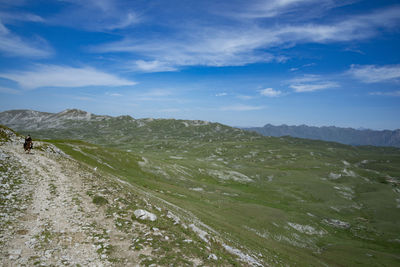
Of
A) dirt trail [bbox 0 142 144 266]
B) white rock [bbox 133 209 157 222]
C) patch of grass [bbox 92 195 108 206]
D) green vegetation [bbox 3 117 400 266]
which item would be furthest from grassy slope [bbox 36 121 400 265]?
dirt trail [bbox 0 142 144 266]

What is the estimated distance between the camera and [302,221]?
76.9m

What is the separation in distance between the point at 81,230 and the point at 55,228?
196 centimetres

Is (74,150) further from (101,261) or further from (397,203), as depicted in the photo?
(397,203)

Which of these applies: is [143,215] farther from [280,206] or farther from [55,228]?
[280,206]

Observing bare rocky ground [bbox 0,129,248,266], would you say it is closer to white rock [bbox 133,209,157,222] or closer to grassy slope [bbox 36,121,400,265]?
white rock [bbox 133,209,157,222]

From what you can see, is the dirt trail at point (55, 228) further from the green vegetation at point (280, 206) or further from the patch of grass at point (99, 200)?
the green vegetation at point (280, 206)

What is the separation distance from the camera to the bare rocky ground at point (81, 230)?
46.8ft

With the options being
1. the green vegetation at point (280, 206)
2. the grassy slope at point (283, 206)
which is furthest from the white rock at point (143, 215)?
the grassy slope at point (283, 206)

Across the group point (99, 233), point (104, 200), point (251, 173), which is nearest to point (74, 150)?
point (104, 200)

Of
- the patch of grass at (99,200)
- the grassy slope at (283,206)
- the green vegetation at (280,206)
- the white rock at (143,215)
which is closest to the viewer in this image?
the white rock at (143,215)

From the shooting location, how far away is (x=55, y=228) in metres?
16.9

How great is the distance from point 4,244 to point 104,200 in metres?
9.60

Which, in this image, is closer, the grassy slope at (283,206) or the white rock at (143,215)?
the white rock at (143,215)

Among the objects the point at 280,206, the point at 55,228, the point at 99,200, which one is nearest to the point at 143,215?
the point at 99,200
